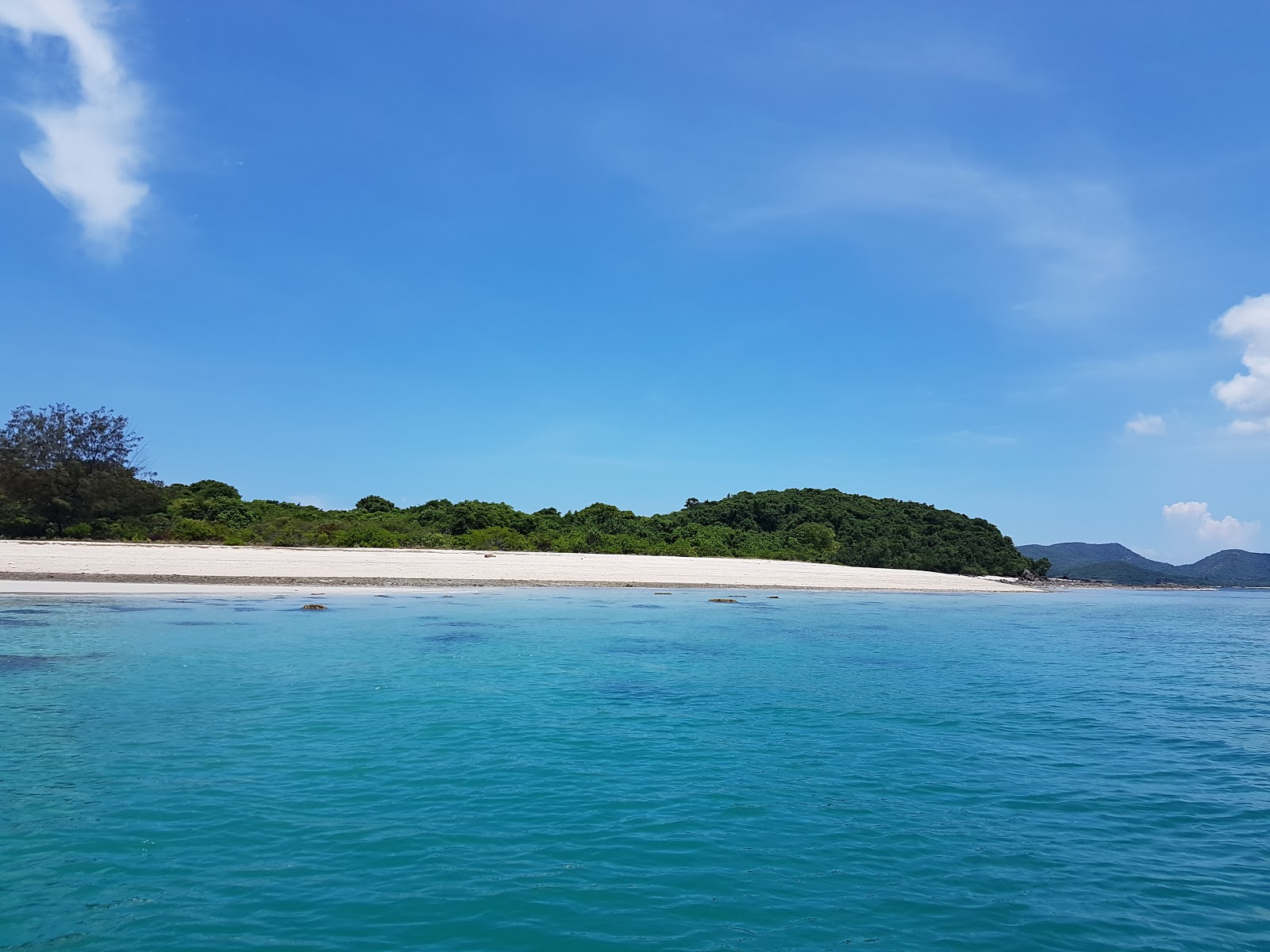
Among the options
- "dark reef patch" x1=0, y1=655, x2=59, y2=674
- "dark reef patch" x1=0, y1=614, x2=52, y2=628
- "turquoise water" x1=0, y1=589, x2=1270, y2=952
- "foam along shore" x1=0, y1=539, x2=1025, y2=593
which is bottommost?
"dark reef patch" x1=0, y1=614, x2=52, y2=628

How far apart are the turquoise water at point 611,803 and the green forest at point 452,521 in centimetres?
3378

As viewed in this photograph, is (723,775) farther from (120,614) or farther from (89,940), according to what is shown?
(120,614)

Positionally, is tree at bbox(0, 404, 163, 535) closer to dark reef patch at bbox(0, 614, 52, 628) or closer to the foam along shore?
the foam along shore

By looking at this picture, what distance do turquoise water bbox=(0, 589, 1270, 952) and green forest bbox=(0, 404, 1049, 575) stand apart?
1330 inches

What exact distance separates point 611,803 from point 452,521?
5414 centimetres

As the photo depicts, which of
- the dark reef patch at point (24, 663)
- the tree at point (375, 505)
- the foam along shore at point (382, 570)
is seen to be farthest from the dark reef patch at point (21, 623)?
the tree at point (375, 505)

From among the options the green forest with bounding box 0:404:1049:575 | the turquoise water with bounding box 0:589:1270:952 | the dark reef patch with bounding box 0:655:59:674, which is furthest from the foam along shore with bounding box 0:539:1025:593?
the turquoise water with bounding box 0:589:1270:952

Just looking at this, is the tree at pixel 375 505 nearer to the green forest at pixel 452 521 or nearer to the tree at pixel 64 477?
the green forest at pixel 452 521

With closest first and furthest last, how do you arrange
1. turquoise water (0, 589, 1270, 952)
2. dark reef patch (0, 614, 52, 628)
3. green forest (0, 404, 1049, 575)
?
1. turquoise water (0, 589, 1270, 952)
2. dark reef patch (0, 614, 52, 628)
3. green forest (0, 404, 1049, 575)

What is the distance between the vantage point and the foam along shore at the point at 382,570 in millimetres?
32562

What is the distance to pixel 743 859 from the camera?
6648 mm

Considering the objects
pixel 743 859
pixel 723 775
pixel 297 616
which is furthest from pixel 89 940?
pixel 297 616

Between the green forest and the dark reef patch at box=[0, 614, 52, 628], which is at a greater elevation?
the green forest

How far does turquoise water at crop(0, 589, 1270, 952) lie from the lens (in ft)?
18.0
